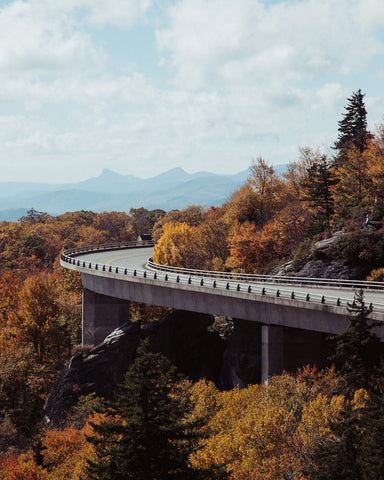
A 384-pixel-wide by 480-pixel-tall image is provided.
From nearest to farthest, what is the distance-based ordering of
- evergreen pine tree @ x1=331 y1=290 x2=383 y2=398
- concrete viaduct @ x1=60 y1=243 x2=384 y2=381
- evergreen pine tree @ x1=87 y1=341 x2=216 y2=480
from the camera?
evergreen pine tree @ x1=87 y1=341 x2=216 y2=480
evergreen pine tree @ x1=331 y1=290 x2=383 y2=398
concrete viaduct @ x1=60 y1=243 x2=384 y2=381

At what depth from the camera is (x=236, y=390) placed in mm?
42406

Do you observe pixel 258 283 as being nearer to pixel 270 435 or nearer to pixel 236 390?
pixel 236 390

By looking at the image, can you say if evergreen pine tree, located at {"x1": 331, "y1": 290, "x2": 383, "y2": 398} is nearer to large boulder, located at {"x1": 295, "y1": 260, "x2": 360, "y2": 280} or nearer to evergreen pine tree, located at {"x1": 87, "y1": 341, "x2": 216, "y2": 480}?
evergreen pine tree, located at {"x1": 87, "y1": 341, "x2": 216, "y2": 480}

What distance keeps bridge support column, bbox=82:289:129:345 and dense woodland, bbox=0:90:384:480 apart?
480 centimetres

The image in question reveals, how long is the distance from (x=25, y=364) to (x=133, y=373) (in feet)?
151

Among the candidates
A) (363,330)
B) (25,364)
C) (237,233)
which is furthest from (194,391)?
(237,233)

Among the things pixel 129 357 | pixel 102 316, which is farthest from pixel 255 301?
pixel 102 316

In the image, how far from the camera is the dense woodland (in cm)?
2216

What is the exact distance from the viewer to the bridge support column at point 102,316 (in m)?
Answer: 69.1

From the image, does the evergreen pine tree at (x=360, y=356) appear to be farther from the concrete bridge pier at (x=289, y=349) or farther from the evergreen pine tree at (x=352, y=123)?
the evergreen pine tree at (x=352, y=123)

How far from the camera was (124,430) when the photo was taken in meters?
21.8

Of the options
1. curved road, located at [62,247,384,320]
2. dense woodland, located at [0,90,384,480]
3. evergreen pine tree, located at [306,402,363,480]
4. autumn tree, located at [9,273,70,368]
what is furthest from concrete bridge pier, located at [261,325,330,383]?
autumn tree, located at [9,273,70,368]

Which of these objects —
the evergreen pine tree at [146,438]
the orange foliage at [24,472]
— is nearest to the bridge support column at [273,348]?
the orange foliage at [24,472]

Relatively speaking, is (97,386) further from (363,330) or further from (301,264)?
(363,330)
